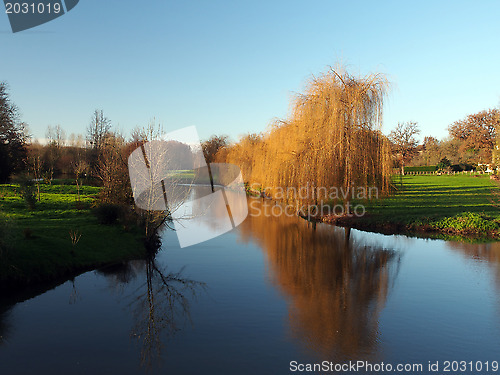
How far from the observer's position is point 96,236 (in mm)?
17734

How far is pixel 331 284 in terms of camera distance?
1303 cm

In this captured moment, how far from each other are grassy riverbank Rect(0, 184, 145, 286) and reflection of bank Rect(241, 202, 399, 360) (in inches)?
284

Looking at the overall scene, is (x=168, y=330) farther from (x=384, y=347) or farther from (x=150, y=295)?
(x=384, y=347)

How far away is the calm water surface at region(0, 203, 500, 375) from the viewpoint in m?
7.98

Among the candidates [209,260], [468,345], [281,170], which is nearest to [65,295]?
[209,260]

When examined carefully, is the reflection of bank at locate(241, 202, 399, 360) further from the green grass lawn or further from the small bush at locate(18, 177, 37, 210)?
the small bush at locate(18, 177, 37, 210)

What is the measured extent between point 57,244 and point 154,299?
233 inches

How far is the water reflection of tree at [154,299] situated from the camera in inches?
358

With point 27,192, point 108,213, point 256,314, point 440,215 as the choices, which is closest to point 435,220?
point 440,215

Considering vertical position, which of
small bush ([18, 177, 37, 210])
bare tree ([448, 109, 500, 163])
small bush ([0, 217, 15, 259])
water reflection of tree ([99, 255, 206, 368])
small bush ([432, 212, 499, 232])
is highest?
bare tree ([448, 109, 500, 163])

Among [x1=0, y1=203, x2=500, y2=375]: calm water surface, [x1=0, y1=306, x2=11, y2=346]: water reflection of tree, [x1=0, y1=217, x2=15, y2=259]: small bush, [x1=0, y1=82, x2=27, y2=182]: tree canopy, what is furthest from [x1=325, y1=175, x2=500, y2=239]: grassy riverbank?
[x1=0, y1=82, x2=27, y2=182]: tree canopy

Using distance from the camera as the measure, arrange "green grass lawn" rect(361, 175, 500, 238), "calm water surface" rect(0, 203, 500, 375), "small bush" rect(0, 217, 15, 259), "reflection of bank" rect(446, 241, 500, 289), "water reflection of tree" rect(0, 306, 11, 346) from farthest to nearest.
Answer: "green grass lawn" rect(361, 175, 500, 238) → "reflection of bank" rect(446, 241, 500, 289) → "small bush" rect(0, 217, 15, 259) → "water reflection of tree" rect(0, 306, 11, 346) → "calm water surface" rect(0, 203, 500, 375)

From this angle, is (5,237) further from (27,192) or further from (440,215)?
(440,215)

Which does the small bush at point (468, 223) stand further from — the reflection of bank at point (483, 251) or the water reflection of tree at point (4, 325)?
the water reflection of tree at point (4, 325)
